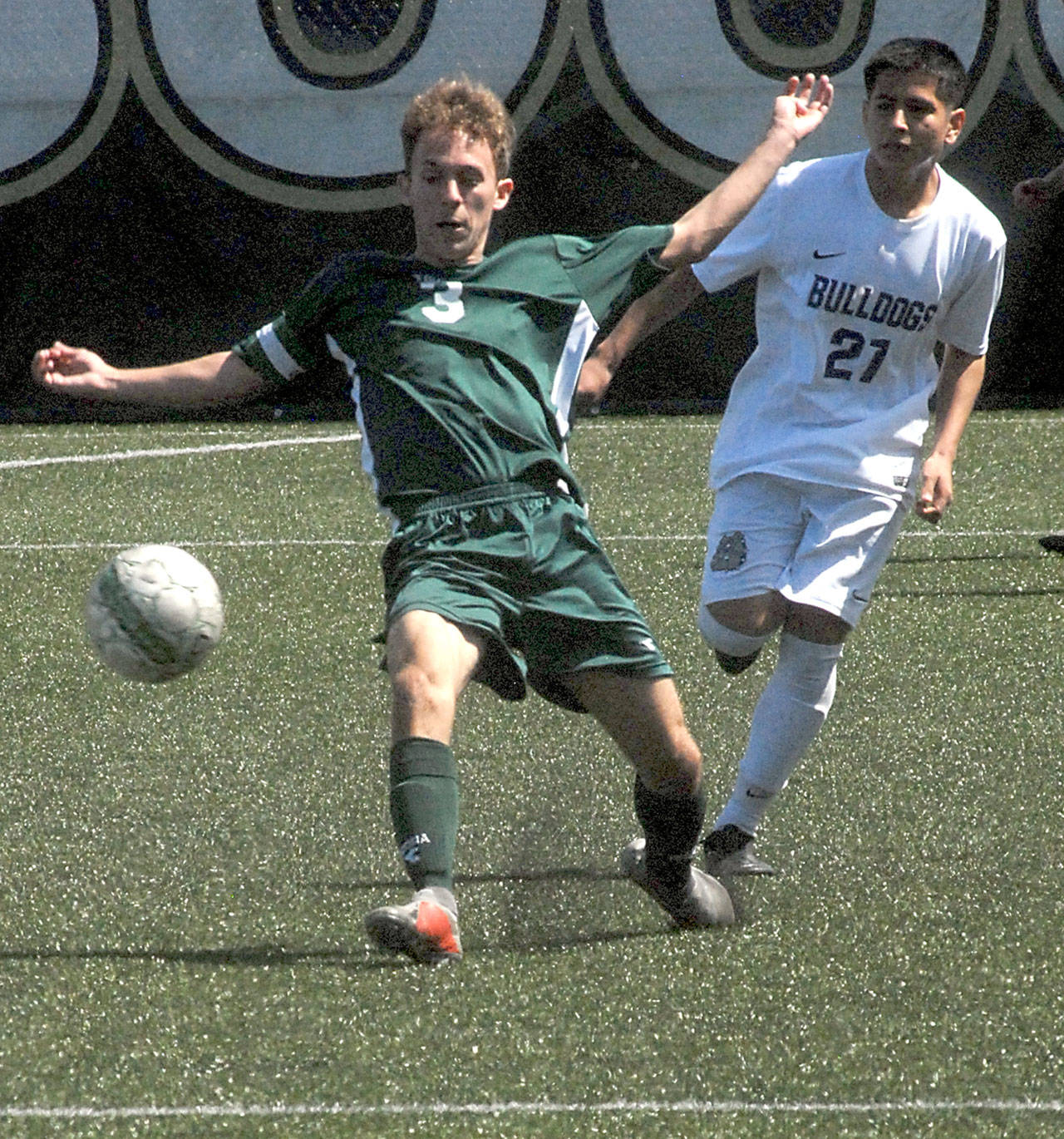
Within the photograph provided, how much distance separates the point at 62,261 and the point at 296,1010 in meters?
10.3

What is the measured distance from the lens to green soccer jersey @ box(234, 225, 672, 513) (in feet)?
13.5

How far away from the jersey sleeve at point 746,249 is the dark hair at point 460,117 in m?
0.66

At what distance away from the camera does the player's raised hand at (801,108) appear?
4.60 m

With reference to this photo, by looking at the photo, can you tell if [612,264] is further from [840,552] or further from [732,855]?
[732,855]

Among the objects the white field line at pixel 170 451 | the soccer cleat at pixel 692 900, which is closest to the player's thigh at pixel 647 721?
the soccer cleat at pixel 692 900

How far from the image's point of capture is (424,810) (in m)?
3.89

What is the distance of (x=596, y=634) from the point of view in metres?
4.08

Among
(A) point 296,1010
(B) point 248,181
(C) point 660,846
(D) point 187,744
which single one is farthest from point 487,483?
(B) point 248,181

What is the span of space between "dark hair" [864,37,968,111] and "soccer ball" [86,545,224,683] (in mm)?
1868

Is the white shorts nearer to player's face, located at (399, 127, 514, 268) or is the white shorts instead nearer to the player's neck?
the player's neck

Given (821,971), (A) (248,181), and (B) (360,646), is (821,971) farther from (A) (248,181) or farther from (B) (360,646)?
(A) (248,181)

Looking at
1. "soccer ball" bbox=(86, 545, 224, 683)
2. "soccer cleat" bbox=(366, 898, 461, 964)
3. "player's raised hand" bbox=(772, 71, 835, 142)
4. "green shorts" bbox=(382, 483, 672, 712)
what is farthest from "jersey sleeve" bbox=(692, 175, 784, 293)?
"soccer cleat" bbox=(366, 898, 461, 964)

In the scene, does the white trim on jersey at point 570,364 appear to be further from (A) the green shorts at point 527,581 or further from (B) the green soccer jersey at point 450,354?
(A) the green shorts at point 527,581

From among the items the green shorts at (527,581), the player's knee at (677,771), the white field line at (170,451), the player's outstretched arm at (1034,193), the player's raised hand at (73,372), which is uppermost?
the player's raised hand at (73,372)
